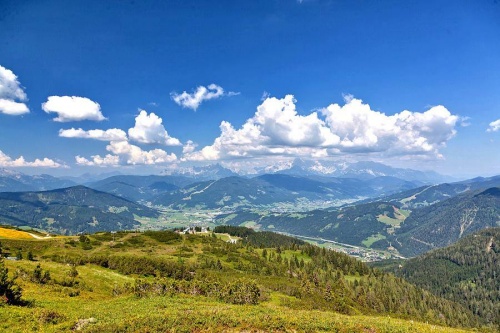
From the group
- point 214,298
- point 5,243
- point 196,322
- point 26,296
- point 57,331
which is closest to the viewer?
point 57,331

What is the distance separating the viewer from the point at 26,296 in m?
44.3

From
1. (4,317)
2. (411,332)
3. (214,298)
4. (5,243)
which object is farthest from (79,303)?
(5,243)

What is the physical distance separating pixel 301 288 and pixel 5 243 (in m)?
129

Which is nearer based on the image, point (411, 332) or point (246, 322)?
point (246, 322)

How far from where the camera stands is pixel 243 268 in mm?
195750

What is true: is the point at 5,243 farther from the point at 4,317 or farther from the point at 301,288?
the point at 301,288

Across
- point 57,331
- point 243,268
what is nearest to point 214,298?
point 57,331

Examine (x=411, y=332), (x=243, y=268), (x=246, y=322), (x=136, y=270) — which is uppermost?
(x=246, y=322)

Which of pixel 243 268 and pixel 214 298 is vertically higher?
pixel 214 298

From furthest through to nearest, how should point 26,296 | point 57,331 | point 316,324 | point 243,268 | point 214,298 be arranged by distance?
point 243,268
point 214,298
point 26,296
point 316,324
point 57,331

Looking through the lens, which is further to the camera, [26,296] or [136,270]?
[136,270]

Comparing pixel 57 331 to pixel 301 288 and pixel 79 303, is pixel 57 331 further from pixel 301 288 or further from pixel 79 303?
pixel 301 288

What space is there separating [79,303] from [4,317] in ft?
50.5

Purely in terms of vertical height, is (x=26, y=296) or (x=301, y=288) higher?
(x=26, y=296)
